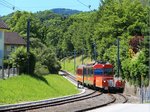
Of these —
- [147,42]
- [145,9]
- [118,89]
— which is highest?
[145,9]

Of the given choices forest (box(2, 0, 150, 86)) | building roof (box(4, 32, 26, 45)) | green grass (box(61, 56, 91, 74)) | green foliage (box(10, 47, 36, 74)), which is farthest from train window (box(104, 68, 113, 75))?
green grass (box(61, 56, 91, 74))

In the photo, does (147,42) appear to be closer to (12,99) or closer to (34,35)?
(12,99)

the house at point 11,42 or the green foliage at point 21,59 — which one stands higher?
the house at point 11,42

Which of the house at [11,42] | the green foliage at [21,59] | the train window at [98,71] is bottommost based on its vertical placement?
the train window at [98,71]

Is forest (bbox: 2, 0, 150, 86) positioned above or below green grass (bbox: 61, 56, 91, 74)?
above

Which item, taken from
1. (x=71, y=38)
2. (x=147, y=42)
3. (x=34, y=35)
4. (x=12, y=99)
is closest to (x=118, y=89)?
(x=147, y=42)

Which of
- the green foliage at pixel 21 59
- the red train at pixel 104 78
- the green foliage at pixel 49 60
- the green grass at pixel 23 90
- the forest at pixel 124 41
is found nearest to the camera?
the green grass at pixel 23 90

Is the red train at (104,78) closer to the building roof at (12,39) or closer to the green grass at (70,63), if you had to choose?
the building roof at (12,39)

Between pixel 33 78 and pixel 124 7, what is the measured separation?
126 ft

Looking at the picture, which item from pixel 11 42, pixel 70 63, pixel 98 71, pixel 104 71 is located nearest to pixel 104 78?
pixel 104 71

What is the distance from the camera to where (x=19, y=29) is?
116 m

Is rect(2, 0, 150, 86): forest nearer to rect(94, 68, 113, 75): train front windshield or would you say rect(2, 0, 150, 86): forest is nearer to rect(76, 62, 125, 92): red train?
rect(76, 62, 125, 92): red train

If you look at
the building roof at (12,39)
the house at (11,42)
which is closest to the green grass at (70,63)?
the building roof at (12,39)

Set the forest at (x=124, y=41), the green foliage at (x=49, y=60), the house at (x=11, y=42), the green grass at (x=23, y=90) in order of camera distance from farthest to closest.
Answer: the house at (x=11, y=42), the green foliage at (x=49, y=60), the forest at (x=124, y=41), the green grass at (x=23, y=90)
